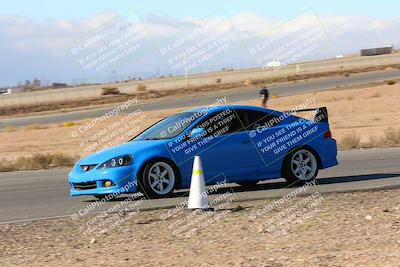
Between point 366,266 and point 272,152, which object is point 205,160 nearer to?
point 272,152

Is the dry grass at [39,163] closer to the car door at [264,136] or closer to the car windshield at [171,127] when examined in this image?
the car windshield at [171,127]

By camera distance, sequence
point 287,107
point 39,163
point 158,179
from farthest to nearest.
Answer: point 287,107
point 39,163
point 158,179

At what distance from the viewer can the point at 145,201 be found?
1308 centimetres

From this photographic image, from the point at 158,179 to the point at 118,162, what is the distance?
68cm

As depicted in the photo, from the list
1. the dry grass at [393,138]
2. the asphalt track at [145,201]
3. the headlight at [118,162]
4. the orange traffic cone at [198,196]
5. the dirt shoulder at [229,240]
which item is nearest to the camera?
the dirt shoulder at [229,240]

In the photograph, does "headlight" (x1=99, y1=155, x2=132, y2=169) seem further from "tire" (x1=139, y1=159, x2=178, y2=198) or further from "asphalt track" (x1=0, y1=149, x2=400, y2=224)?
"asphalt track" (x1=0, y1=149, x2=400, y2=224)

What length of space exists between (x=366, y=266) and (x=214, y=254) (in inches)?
62.7

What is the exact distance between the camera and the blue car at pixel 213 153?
13.2 meters

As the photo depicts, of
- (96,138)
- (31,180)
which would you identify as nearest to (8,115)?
(96,138)

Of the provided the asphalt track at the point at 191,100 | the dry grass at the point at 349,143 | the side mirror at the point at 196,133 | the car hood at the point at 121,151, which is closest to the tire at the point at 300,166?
the side mirror at the point at 196,133

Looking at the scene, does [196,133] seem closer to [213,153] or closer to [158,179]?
[213,153]

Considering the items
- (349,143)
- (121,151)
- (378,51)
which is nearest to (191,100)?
(349,143)

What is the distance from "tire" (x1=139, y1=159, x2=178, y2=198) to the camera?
1322cm

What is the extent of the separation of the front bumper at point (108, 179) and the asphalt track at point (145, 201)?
0.22 metres
